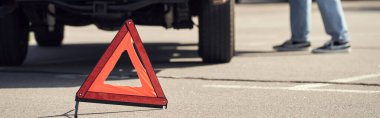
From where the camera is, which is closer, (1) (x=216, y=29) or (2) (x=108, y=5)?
(2) (x=108, y=5)

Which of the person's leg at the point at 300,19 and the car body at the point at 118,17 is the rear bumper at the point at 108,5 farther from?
the person's leg at the point at 300,19

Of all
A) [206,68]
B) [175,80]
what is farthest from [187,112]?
[206,68]

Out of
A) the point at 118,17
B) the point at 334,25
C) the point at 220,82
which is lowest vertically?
the point at 334,25

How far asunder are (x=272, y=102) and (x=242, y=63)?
2885mm

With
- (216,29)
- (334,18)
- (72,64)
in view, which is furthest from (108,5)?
(334,18)

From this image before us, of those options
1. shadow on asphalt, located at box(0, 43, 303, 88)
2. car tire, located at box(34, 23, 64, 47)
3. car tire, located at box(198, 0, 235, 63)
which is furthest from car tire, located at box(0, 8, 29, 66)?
car tire, located at box(34, 23, 64, 47)

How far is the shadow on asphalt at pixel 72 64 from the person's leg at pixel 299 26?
1.16ft

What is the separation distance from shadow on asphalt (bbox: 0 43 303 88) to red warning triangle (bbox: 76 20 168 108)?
149 cm

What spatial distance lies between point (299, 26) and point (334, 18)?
67 centimetres

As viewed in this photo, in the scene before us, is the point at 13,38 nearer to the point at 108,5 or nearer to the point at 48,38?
the point at 108,5

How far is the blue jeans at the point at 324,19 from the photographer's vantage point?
33.6 ft

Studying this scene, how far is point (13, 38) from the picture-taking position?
8914mm

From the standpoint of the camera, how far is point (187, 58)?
388 inches

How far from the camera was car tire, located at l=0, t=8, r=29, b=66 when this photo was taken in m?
8.84
